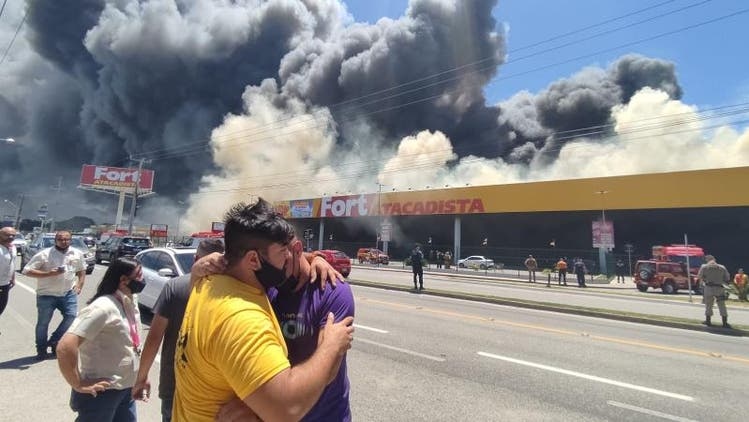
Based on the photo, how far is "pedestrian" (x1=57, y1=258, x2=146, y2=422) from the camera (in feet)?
8.34

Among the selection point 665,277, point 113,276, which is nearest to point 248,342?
point 113,276

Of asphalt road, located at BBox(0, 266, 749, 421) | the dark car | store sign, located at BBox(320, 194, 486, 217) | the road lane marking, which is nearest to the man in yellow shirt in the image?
asphalt road, located at BBox(0, 266, 749, 421)

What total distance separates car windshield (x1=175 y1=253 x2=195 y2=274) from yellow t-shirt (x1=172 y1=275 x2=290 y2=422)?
21.2ft

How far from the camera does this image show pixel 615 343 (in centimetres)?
770

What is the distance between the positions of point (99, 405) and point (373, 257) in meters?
37.3

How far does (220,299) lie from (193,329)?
0.15m

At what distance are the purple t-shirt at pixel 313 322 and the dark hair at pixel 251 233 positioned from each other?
1.02ft

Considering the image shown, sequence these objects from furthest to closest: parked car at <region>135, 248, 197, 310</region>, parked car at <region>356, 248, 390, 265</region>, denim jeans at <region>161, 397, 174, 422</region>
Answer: parked car at <region>356, 248, 390, 265</region> → parked car at <region>135, 248, 197, 310</region> → denim jeans at <region>161, 397, 174, 422</region>

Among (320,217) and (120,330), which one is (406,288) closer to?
(120,330)

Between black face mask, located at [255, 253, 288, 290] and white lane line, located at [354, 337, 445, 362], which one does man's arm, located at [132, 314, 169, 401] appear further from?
white lane line, located at [354, 337, 445, 362]

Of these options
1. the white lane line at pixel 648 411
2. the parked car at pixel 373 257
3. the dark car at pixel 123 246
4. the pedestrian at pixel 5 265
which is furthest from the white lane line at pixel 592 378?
the parked car at pixel 373 257

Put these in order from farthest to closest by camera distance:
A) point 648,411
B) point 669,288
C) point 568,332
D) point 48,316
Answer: point 669,288, point 568,332, point 48,316, point 648,411

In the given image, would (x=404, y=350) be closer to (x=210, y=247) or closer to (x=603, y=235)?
(x=210, y=247)

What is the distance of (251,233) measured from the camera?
1.57 m
